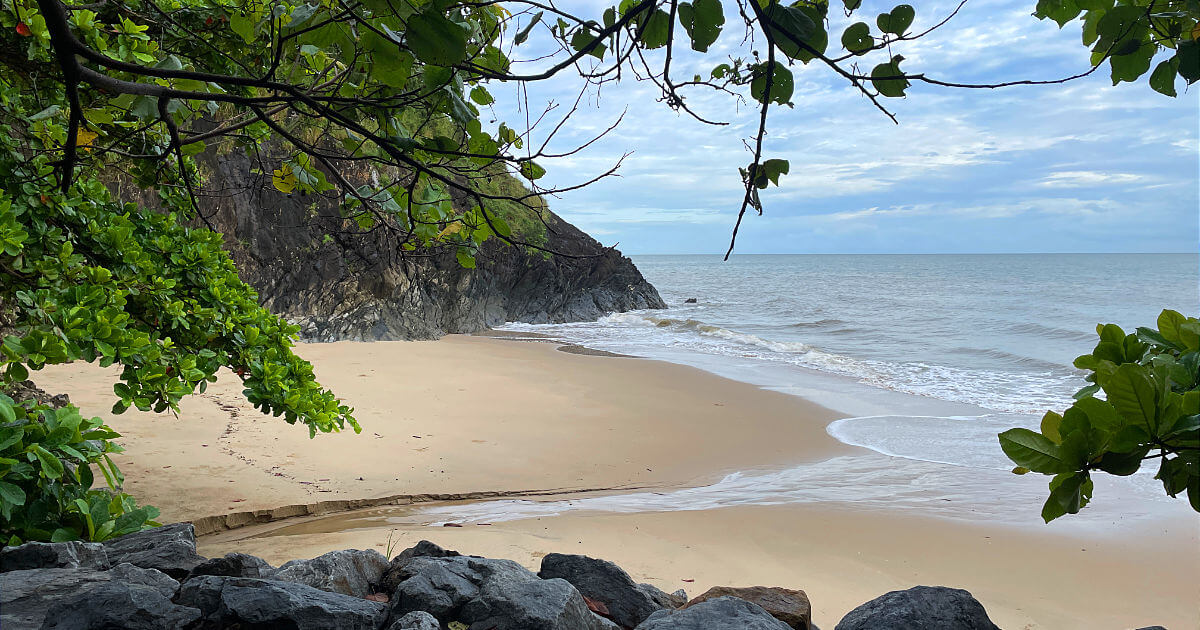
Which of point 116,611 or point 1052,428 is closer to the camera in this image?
point 1052,428

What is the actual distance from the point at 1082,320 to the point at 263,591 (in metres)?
25.7

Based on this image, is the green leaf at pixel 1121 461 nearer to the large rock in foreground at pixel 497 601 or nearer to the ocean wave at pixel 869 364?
the large rock in foreground at pixel 497 601

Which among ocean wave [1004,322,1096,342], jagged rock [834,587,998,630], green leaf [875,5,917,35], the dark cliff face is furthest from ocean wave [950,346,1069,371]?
green leaf [875,5,917,35]

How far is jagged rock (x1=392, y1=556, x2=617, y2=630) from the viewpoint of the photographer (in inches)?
78.7

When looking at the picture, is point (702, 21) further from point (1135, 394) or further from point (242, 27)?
point (242, 27)

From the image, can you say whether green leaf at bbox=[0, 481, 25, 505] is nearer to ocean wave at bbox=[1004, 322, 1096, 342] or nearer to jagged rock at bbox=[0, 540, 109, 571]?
jagged rock at bbox=[0, 540, 109, 571]

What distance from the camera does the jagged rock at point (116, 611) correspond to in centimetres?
172

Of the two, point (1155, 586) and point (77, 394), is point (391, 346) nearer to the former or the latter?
point (77, 394)

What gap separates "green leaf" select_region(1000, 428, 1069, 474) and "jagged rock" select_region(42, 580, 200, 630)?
202 cm

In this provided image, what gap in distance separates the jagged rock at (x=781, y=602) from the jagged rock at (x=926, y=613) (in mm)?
302

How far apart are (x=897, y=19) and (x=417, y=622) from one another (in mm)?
1816

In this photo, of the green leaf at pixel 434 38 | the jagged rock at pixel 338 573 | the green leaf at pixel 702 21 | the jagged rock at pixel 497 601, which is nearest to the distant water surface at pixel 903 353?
the jagged rock at pixel 497 601

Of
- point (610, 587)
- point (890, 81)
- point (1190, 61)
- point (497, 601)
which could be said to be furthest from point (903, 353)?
point (890, 81)

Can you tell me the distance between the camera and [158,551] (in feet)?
7.64
